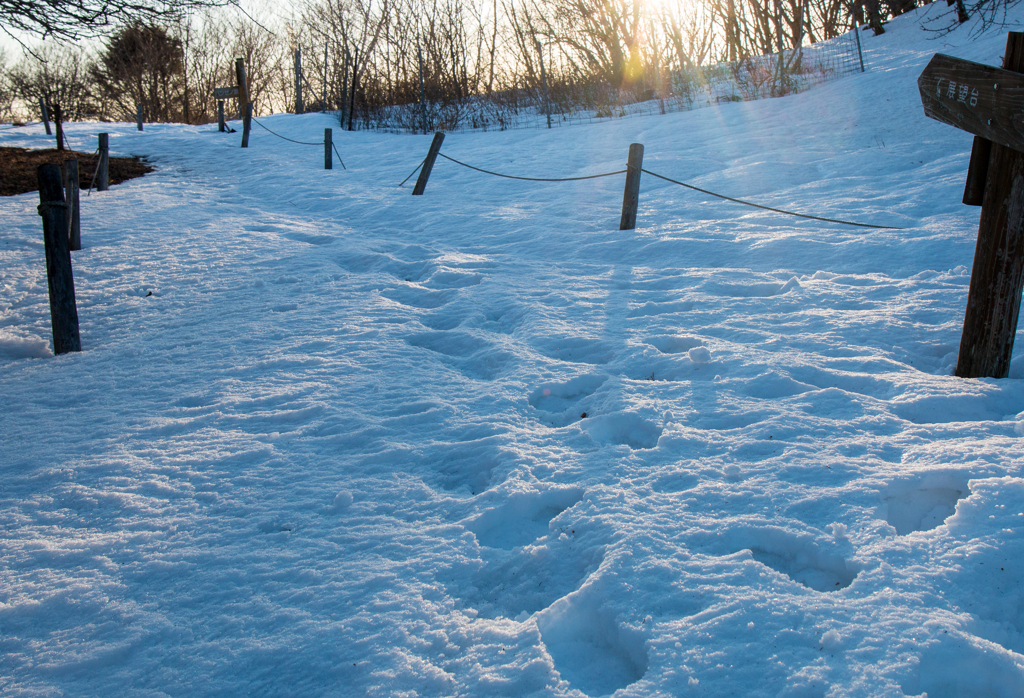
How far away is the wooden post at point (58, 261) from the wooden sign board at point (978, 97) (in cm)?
513

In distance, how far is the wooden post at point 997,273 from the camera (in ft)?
8.97

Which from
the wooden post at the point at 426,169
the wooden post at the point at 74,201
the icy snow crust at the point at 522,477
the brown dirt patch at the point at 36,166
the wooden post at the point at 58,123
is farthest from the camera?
the wooden post at the point at 58,123

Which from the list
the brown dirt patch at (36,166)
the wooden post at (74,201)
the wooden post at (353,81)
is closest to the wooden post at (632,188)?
the wooden post at (74,201)

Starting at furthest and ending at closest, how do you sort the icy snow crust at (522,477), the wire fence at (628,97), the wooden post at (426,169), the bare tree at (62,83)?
1. the bare tree at (62,83)
2. the wire fence at (628,97)
3. the wooden post at (426,169)
4. the icy snow crust at (522,477)

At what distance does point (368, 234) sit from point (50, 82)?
98.1 ft

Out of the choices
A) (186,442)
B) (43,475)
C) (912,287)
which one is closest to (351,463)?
(186,442)

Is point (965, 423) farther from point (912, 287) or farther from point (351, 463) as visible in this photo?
point (351, 463)

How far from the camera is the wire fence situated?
559 inches

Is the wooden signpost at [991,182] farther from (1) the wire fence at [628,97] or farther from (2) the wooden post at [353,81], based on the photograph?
(2) the wooden post at [353,81]

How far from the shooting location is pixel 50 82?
27391mm

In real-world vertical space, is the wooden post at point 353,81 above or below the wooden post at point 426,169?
above

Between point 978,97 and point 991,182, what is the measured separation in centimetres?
45

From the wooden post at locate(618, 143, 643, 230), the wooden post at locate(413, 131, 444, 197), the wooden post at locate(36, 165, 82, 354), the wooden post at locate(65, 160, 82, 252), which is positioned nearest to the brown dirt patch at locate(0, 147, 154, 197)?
the wooden post at locate(65, 160, 82, 252)

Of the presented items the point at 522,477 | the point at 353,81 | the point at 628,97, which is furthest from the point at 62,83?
the point at 522,477
